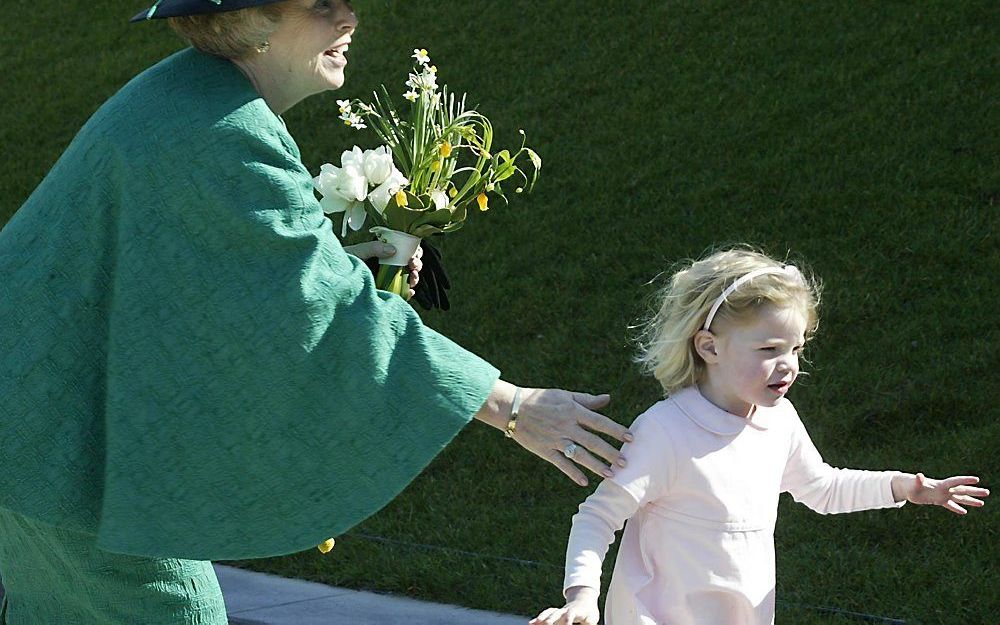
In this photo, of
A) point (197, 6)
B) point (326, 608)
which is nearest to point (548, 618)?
point (197, 6)

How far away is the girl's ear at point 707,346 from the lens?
3176 mm

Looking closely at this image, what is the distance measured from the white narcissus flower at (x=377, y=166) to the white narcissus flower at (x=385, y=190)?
1 centimetres

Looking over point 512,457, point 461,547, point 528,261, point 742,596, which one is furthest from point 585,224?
point 742,596

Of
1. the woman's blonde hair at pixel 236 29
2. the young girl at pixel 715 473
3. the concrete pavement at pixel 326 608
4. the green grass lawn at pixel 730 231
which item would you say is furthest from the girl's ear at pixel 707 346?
the concrete pavement at pixel 326 608

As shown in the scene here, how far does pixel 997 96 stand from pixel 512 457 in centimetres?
→ 338

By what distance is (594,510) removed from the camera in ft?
9.80

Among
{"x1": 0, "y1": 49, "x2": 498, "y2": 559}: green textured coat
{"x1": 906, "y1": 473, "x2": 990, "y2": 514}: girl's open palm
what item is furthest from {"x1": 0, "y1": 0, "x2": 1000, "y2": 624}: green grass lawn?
{"x1": 0, "y1": 49, "x2": 498, "y2": 559}: green textured coat

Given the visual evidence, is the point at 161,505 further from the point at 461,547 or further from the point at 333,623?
the point at 461,547

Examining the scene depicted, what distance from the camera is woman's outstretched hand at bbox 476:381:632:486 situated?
8.61ft

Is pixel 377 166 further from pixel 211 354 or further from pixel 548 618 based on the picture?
pixel 548 618

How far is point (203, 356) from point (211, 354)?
2cm

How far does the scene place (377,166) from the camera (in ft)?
11.0

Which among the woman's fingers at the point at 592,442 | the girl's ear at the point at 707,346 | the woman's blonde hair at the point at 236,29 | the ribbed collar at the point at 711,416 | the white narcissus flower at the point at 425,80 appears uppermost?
the woman's blonde hair at the point at 236,29

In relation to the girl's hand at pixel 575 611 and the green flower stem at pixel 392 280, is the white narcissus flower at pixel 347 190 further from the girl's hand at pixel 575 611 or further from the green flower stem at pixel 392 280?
the girl's hand at pixel 575 611
